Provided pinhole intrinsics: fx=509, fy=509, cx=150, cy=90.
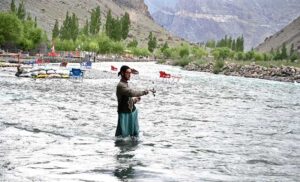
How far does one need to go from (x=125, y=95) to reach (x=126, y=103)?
0.36 metres

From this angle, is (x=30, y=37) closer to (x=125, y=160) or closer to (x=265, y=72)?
(x=265, y=72)

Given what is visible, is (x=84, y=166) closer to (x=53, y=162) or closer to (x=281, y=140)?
(x=53, y=162)

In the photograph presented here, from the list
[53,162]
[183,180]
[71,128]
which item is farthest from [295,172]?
[71,128]

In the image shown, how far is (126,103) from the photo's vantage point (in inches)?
689

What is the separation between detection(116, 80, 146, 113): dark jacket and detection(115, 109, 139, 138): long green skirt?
174 mm

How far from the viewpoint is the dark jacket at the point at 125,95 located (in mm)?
17062

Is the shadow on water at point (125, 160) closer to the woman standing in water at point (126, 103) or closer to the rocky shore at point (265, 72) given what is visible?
the woman standing in water at point (126, 103)

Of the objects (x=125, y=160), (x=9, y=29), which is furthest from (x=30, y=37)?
(x=125, y=160)

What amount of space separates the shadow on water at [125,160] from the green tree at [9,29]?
332 feet

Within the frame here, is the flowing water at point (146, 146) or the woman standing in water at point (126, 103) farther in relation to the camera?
the woman standing in water at point (126, 103)

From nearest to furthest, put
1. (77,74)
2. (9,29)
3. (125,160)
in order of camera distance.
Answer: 1. (125,160)
2. (77,74)
3. (9,29)

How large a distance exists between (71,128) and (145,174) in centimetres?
860

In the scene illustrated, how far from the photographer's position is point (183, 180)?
13.1 m

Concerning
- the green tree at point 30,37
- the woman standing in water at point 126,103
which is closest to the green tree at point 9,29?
the green tree at point 30,37
